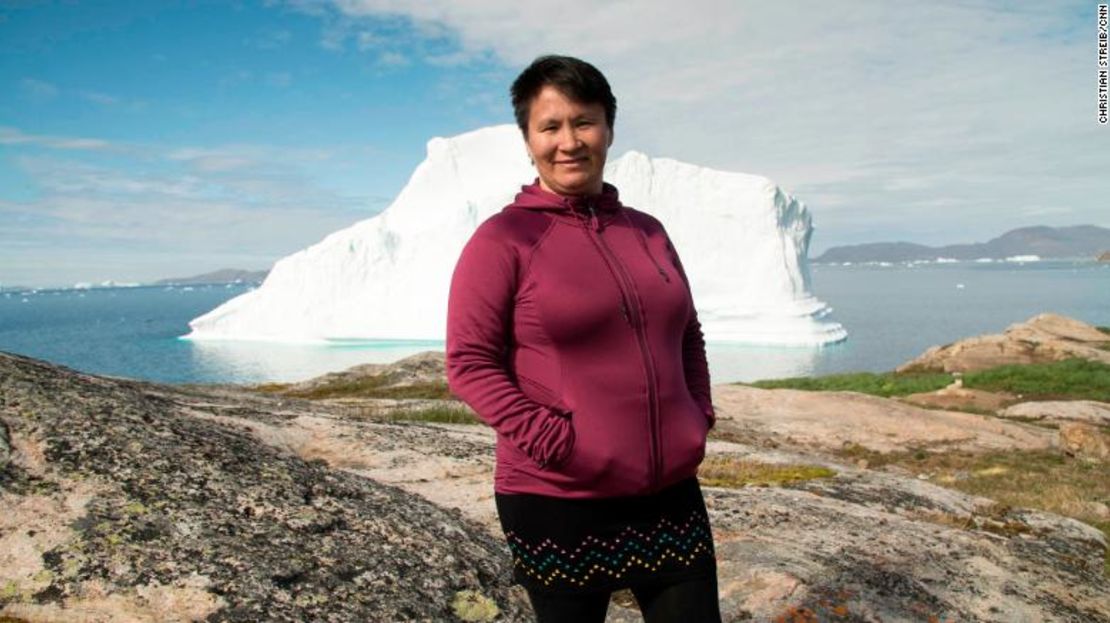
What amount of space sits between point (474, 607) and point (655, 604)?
3.75 ft

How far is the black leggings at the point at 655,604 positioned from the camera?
7.04 ft

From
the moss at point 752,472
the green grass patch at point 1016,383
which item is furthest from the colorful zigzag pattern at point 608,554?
the green grass patch at point 1016,383

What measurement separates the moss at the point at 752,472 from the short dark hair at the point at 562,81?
4.30m

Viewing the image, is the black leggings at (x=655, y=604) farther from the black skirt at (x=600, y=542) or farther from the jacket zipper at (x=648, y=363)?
the jacket zipper at (x=648, y=363)

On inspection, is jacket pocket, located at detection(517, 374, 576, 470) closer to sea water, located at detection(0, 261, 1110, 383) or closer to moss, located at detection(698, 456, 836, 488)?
moss, located at detection(698, 456, 836, 488)

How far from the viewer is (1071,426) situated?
12805 millimetres

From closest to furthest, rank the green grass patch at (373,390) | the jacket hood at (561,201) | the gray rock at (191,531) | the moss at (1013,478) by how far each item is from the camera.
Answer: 1. the jacket hood at (561,201)
2. the gray rock at (191,531)
3. the moss at (1013,478)
4. the green grass patch at (373,390)

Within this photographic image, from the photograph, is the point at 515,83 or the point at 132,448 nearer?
the point at 515,83

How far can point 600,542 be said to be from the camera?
2.13 m

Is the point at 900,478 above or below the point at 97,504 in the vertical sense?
below

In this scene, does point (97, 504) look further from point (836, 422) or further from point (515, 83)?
point (836, 422)

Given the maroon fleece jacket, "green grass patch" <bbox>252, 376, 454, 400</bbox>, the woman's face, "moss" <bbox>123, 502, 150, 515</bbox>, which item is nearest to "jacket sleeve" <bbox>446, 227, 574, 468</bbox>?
the maroon fleece jacket

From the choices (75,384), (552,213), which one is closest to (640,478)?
(552,213)

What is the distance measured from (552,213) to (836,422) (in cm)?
1260
